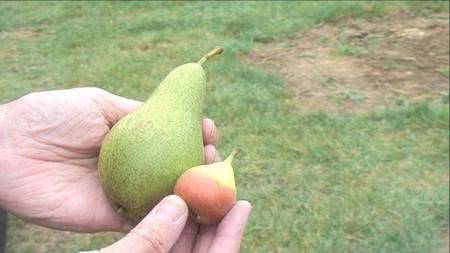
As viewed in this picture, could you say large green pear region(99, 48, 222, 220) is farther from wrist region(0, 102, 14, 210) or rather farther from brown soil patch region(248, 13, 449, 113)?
brown soil patch region(248, 13, 449, 113)

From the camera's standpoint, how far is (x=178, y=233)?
5.55 ft

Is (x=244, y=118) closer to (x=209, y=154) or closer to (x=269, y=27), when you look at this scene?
(x=269, y=27)

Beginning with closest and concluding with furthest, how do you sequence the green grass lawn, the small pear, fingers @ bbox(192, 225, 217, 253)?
the small pear, fingers @ bbox(192, 225, 217, 253), the green grass lawn

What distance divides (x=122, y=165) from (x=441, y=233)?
2148 mm

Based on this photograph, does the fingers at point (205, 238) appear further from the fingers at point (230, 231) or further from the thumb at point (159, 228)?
the thumb at point (159, 228)

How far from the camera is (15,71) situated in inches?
214

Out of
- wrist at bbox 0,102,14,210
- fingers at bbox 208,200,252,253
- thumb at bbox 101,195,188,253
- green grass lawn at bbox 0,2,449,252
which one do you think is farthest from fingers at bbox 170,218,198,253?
green grass lawn at bbox 0,2,449,252

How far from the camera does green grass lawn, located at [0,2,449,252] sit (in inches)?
132

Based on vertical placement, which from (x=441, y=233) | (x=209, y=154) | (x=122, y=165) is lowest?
(x=441, y=233)

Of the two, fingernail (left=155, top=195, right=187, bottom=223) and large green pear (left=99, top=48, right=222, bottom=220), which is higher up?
large green pear (left=99, top=48, right=222, bottom=220)

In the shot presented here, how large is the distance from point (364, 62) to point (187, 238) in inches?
143

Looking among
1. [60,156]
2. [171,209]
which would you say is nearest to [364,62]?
[60,156]

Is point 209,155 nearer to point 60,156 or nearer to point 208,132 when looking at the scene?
point 208,132

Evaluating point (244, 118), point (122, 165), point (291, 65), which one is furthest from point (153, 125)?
point (291, 65)
